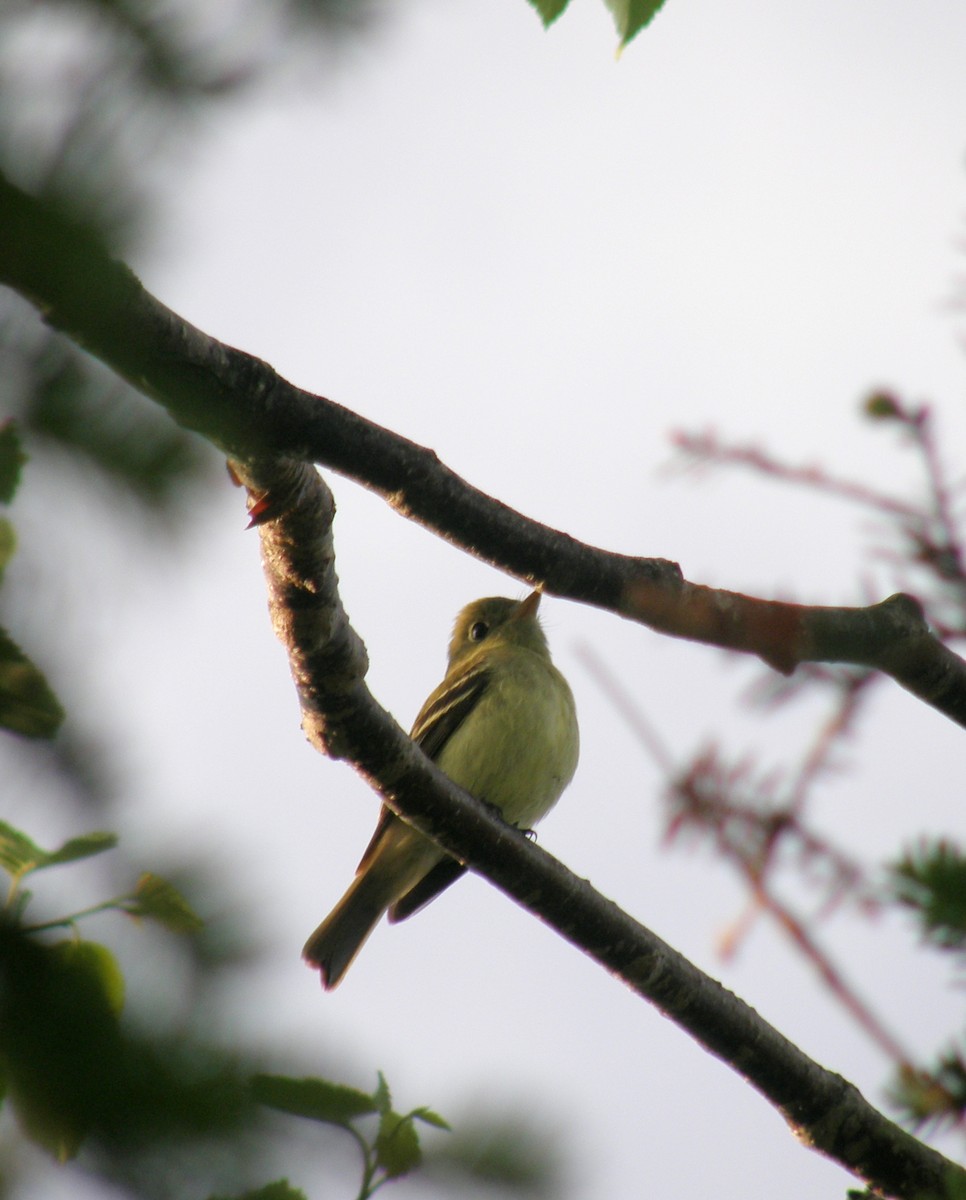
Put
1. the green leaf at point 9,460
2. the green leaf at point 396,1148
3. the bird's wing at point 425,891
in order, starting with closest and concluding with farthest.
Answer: the green leaf at point 9,460
the green leaf at point 396,1148
the bird's wing at point 425,891

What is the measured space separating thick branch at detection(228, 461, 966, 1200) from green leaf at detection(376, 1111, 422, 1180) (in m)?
2.13

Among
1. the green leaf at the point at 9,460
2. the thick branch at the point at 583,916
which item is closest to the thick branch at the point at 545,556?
the thick branch at the point at 583,916

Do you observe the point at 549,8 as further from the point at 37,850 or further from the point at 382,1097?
the point at 382,1097

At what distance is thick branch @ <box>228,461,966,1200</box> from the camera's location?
13.6ft

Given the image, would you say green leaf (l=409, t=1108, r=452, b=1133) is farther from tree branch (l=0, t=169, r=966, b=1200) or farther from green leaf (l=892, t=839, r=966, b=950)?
green leaf (l=892, t=839, r=966, b=950)

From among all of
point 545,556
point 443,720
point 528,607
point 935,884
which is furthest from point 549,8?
point 528,607

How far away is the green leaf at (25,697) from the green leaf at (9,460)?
0.15m

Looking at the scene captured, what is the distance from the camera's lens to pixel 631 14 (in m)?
2.88

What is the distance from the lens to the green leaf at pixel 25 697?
4.48ft

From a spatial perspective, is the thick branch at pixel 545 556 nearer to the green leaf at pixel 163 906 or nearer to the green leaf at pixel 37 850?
the green leaf at pixel 37 850

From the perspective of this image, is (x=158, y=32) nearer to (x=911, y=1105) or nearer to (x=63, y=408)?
(x=63, y=408)

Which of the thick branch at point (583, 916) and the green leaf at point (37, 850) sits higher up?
the thick branch at point (583, 916)

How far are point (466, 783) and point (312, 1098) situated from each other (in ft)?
20.0

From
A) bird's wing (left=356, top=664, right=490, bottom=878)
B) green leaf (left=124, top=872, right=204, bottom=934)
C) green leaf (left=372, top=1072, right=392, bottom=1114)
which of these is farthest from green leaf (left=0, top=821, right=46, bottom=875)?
bird's wing (left=356, top=664, right=490, bottom=878)
